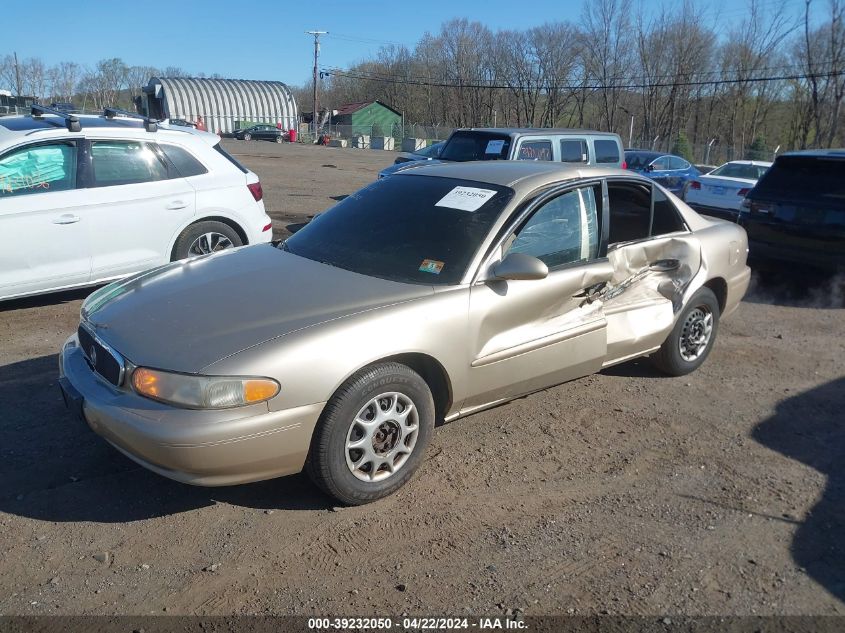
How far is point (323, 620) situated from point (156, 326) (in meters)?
1.60

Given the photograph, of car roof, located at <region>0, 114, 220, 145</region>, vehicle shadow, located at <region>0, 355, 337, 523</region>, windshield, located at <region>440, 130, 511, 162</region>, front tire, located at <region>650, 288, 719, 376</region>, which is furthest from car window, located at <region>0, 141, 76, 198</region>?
windshield, located at <region>440, 130, 511, 162</region>

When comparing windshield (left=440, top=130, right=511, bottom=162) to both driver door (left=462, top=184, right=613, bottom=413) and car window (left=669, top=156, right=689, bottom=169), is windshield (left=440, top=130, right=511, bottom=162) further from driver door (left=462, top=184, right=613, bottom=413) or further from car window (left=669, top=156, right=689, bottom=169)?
car window (left=669, top=156, right=689, bottom=169)

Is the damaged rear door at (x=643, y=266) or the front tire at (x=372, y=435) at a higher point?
the damaged rear door at (x=643, y=266)

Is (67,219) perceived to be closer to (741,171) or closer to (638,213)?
(638,213)

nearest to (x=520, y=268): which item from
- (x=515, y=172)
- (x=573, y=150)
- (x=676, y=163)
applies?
(x=515, y=172)

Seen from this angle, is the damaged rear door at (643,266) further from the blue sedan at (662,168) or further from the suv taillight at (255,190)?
the blue sedan at (662,168)

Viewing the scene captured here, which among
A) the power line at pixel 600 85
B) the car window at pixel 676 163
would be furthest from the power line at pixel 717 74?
the car window at pixel 676 163

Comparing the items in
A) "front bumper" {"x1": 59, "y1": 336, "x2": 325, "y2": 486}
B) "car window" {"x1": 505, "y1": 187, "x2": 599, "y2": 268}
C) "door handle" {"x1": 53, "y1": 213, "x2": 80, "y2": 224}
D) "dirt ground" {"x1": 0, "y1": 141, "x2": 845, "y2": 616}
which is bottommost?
"dirt ground" {"x1": 0, "y1": 141, "x2": 845, "y2": 616}

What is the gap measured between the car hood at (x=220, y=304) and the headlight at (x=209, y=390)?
0.20 feet

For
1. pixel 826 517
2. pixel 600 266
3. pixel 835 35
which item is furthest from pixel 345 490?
pixel 835 35

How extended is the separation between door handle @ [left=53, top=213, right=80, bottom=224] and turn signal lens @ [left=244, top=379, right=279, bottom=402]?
392 centimetres

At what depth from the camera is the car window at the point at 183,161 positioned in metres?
6.86

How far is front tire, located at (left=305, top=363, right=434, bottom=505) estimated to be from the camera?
329 cm

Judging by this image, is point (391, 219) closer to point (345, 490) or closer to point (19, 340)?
point (345, 490)
